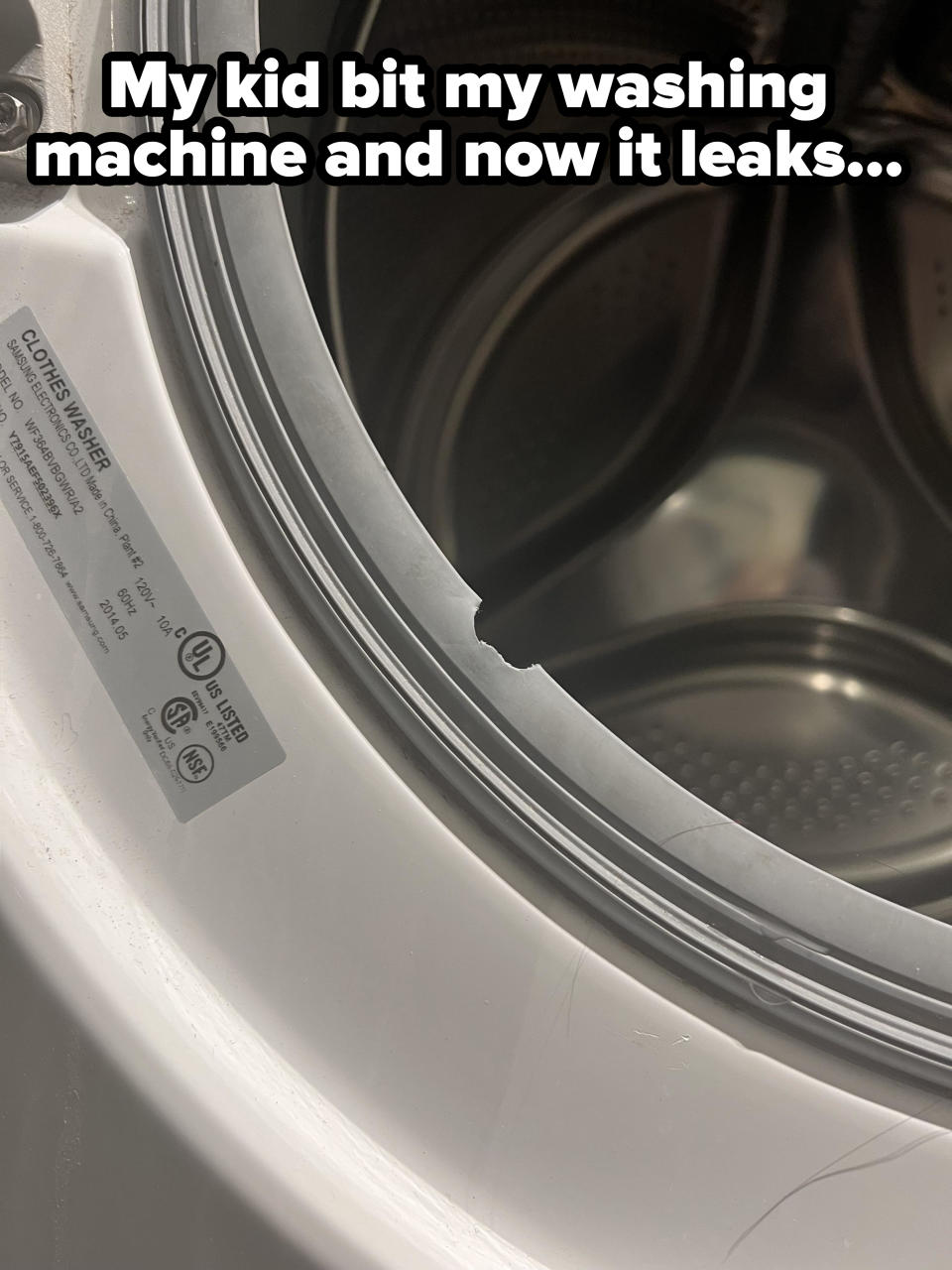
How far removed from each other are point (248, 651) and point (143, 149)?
25cm

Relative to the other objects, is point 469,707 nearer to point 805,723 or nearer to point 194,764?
point 194,764

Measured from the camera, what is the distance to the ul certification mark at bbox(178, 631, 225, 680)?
A: 48 cm

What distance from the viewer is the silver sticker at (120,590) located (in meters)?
0.48

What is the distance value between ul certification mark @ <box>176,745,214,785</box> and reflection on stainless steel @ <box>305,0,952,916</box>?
16.2 inches

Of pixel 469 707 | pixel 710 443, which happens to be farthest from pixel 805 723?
pixel 469 707

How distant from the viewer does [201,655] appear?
49 centimetres

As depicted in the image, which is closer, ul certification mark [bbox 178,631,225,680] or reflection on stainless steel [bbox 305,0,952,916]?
ul certification mark [bbox 178,631,225,680]

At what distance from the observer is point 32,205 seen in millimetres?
527

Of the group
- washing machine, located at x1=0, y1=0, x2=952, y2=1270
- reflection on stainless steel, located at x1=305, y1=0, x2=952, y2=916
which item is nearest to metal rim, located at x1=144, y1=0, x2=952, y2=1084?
washing machine, located at x1=0, y1=0, x2=952, y2=1270

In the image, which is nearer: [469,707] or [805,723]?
[469,707]

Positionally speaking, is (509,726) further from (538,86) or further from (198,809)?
(538,86)

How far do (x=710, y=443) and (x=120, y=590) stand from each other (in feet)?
2.17

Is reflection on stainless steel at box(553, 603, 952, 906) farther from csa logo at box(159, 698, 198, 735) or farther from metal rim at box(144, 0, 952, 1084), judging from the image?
csa logo at box(159, 698, 198, 735)

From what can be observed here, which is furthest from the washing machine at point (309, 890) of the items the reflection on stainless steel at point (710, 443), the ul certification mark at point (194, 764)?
the reflection on stainless steel at point (710, 443)
